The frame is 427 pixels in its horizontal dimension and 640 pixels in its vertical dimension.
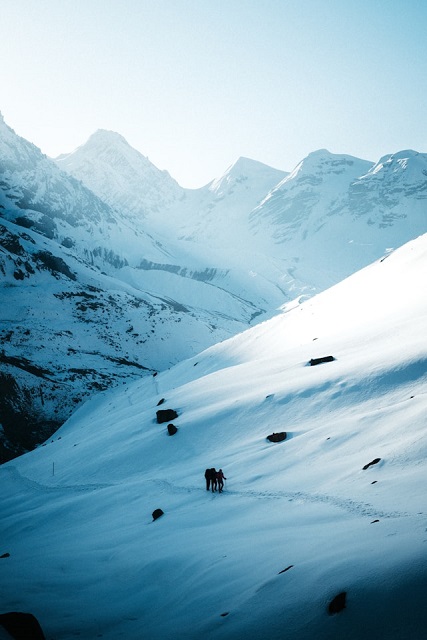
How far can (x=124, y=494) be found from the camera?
1803 cm

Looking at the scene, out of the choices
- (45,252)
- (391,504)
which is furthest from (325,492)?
(45,252)

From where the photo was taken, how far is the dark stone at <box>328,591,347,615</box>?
17.7 ft

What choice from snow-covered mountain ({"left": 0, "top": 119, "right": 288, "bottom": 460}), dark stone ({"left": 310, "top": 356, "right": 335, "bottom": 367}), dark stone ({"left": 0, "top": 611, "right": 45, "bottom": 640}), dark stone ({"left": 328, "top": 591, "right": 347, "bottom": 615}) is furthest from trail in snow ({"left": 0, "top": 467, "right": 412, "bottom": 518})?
snow-covered mountain ({"left": 0, "top": 119, "right": 288, "bottom": 460})

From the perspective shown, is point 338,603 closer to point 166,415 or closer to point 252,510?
point 252,510

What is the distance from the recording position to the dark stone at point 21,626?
619cm

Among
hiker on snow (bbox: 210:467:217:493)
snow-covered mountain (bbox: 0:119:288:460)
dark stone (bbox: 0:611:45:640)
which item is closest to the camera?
dark stone (bbox: 0:611:45:640)

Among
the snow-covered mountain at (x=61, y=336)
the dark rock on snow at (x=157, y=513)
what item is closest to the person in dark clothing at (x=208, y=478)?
the dark rock on snow at (x=157, y=513)

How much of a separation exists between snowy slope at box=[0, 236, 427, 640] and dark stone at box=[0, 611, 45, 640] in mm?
774

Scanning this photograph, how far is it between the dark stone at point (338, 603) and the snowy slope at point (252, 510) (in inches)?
3.1

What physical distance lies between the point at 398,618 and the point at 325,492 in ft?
23.8

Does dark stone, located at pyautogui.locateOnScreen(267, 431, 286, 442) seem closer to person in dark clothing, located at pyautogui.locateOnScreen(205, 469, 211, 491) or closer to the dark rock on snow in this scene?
person in dark clothing, located at pyautogui.locateOnScreen(205, 469, 211, 491)

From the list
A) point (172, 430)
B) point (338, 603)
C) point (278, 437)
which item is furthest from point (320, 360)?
point (338, 603)

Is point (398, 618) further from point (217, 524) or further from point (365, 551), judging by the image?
point (217, 524)

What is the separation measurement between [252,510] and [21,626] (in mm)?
7522
